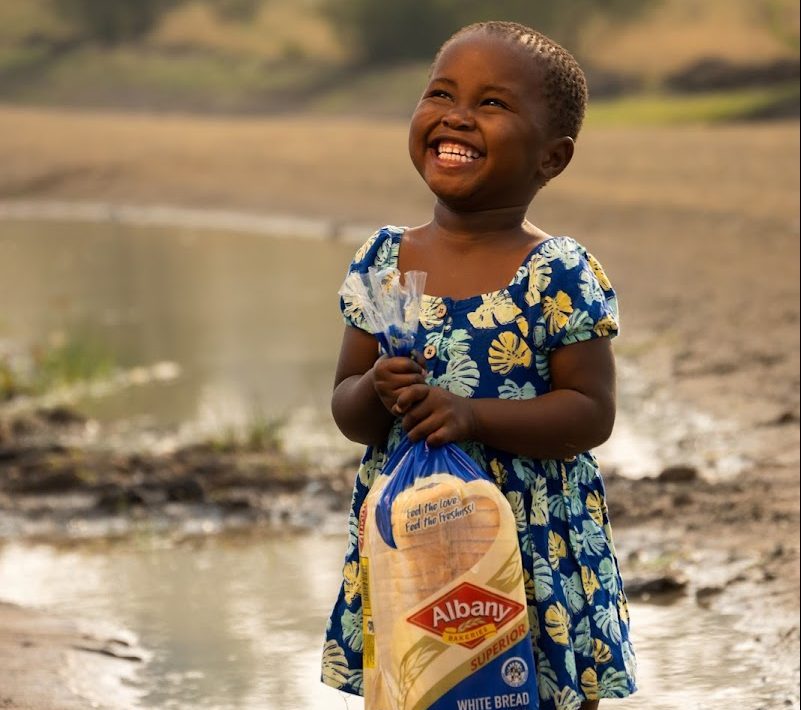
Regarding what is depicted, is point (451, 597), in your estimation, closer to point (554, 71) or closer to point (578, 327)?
point (578, 327)

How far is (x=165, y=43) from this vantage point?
111ft

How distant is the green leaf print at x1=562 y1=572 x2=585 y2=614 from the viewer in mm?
2695

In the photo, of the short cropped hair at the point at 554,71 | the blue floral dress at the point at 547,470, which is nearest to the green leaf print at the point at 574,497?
the blue floral dress at the point at 547,470

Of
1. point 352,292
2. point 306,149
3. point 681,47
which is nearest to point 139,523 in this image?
point 352,292

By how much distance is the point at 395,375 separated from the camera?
256 centimetres

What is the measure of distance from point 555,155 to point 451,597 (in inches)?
30.1

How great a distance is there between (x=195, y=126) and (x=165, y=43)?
384 inches

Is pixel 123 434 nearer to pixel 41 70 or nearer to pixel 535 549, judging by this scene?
pixel 535 549

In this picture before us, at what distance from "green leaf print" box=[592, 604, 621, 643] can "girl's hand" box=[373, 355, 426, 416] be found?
0.46 meters

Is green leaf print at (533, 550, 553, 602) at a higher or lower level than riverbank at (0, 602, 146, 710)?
lower

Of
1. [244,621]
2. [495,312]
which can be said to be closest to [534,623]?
[495,312]

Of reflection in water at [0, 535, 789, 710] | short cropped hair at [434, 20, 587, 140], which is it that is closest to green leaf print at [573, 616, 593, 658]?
short cropped hair at [434, 20, 587, 140]

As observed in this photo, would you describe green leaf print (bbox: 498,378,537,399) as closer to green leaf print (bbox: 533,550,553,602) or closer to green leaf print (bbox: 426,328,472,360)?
green leaf print (bbox: 426,328,472,360)

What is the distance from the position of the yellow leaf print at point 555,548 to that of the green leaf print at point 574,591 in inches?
1.3
